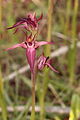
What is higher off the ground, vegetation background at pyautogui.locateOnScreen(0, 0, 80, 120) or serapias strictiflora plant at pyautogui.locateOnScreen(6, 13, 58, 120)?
serapias strictiflora plant at pyautogui.locateOnScreen(6, 13, 58, 120)

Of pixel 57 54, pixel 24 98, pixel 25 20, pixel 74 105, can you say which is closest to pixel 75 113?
pixel 74 105

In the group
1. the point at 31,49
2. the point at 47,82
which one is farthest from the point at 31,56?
the point at 47,82

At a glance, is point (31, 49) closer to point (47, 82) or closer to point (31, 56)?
point (31, 56)

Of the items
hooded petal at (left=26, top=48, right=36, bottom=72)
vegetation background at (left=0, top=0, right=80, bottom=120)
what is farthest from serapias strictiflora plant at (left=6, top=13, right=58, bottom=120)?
vegetation background at (left=0, top=0, right=80, bottom=120)

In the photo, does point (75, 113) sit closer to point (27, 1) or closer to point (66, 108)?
point (66, 108)

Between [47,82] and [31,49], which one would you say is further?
[47,82]

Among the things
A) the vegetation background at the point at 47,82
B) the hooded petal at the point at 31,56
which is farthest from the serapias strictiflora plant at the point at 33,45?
the vegetation background at the point at 47,82

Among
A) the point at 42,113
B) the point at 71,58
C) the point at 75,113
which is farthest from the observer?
the point at 71,58

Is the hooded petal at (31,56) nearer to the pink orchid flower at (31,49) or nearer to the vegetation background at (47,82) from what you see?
the pink orchid flower at (31,49)

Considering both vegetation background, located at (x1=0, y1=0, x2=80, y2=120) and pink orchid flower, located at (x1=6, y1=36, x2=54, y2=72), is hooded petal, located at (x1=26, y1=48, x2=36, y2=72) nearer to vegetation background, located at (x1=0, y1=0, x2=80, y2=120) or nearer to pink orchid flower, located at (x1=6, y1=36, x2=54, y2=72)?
pink orchid flower, located at (x1=6, y1=36, x2=54, y2=72)

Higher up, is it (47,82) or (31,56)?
(31,56)

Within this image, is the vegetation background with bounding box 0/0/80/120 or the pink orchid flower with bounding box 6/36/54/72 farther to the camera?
the vegetation background with bounding box 0/0/80/120
